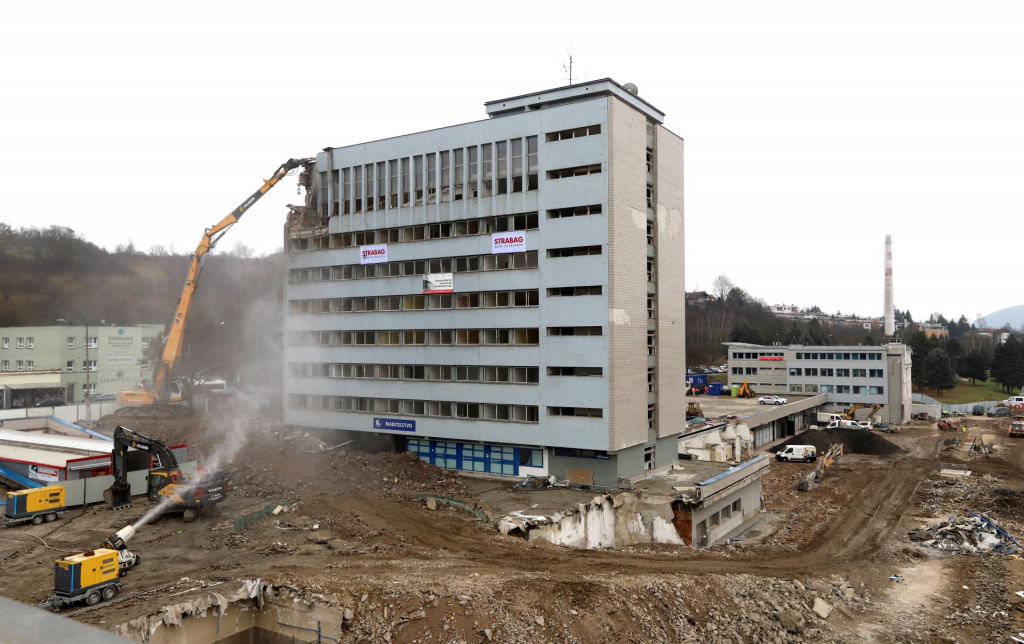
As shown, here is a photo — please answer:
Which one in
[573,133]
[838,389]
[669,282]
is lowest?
[838,389]

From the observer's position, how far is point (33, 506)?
3322cm

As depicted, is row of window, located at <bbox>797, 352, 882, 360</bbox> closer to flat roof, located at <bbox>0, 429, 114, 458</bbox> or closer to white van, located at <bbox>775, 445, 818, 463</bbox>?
white van, located at <bbox>775, 445, 818, 463</bbox>

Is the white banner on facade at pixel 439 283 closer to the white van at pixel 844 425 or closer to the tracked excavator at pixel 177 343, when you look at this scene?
the tracked excavator at pixel 177 343

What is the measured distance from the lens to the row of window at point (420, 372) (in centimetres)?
4231

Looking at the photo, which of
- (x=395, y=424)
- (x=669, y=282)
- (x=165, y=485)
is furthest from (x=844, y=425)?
(x=165, y=485)

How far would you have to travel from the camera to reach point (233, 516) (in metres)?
33.3

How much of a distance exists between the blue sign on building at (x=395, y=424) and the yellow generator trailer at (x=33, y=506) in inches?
766

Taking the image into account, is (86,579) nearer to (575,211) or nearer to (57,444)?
(57,444)

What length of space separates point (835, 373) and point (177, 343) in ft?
288

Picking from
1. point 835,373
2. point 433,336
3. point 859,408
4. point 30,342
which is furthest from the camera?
point 835,373

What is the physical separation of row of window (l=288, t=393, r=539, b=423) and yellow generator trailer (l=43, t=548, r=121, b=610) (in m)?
23.7

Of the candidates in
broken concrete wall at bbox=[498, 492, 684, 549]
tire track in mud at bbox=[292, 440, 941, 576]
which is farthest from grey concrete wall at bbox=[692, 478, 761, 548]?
tire track in mud at bbox=[292, 440, 941, 576]

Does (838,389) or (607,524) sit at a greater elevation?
(838,389)

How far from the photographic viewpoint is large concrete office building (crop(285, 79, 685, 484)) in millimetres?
39719
